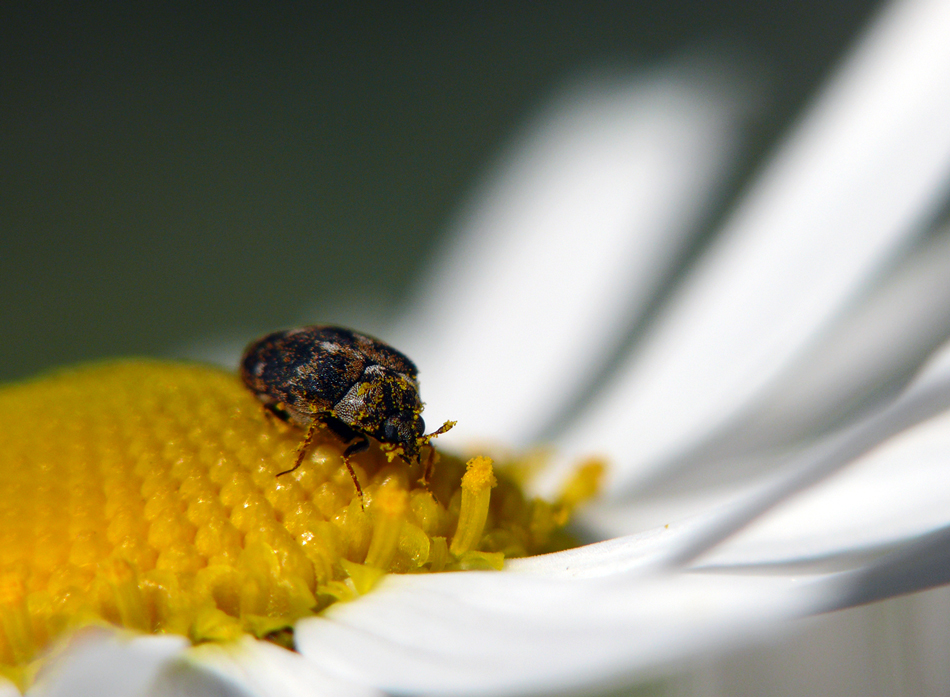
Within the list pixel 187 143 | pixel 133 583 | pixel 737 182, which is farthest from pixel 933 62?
pixel 187 143

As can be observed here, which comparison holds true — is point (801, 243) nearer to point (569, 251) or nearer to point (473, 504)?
point (569, 251)

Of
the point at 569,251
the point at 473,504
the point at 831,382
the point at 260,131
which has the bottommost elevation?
the point at 473,504

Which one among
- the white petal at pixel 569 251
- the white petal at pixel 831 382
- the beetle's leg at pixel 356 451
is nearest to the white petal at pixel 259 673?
the beetle's leg at pixel 356 451

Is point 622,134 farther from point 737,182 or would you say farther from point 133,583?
point 133,583

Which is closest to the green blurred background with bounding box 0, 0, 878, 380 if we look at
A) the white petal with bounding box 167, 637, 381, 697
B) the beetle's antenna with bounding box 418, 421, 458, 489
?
the beetle's antenna with bounding box 418, 421, 458, 489

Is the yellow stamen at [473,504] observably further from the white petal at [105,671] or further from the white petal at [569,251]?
the white petal at [569,251]

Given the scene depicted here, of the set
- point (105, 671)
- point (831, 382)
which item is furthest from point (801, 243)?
point (105, 671)

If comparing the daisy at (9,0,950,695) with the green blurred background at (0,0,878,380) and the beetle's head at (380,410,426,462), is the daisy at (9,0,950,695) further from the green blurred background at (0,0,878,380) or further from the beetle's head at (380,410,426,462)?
the green blurred background at (0,0,878,380)

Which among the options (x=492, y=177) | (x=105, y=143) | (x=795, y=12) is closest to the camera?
(x=492, y=177)

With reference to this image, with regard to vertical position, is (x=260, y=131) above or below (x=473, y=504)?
above
